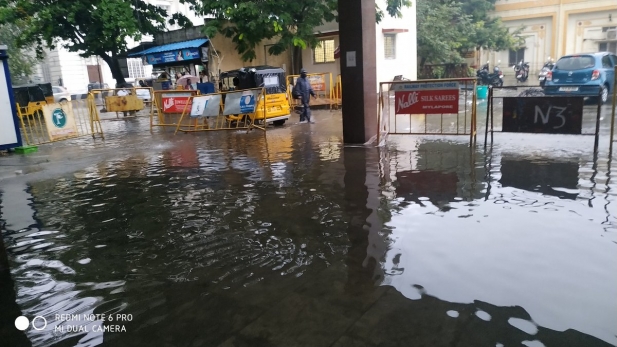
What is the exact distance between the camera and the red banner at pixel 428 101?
9.64 meters

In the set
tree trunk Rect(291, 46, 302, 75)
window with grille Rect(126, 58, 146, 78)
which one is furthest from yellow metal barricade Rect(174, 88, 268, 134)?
window with grille Rect(126, 58, 146, 78)

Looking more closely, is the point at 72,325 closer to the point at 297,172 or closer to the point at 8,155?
the point at 297,172

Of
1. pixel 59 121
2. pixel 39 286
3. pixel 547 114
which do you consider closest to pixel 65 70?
pixel 59 121

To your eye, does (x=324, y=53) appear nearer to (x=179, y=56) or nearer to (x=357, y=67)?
(x=179, y=56)

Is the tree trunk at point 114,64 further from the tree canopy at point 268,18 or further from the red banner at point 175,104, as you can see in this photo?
the red banner at point 175,104

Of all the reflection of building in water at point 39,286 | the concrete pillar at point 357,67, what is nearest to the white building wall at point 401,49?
the concrete pillar at point 357,67

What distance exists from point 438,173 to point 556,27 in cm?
3216

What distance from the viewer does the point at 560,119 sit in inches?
336

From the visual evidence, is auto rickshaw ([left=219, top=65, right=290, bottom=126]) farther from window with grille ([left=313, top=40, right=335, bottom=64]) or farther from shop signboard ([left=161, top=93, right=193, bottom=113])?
window with grille ([left=313, top=40, right=335, bottom=64])

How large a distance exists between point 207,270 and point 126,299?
757 millimetres

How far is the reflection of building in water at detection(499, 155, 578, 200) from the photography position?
6.35 metres

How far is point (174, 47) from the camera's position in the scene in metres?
25.2

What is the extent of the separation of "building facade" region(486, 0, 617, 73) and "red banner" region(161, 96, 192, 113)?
2694 cm

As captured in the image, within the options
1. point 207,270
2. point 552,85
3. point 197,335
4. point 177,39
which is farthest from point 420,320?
point 177,39
